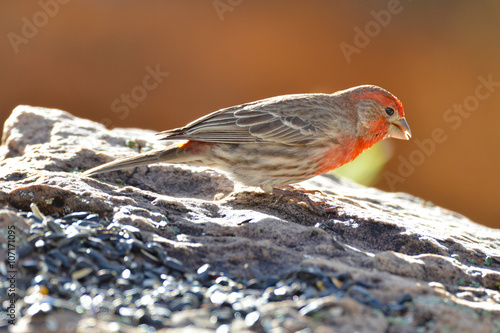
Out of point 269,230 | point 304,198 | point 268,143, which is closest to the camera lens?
point 269,230

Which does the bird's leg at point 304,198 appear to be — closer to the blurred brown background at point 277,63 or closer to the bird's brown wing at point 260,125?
the bird's brown wing at point 260,125

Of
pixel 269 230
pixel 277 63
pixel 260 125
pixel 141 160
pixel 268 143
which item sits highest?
pixel 277 63

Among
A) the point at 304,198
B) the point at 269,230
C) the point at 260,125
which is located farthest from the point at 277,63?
the point at 269,230

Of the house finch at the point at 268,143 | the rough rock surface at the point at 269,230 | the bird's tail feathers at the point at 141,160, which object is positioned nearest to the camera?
the rough rock surface at the point at 269,230

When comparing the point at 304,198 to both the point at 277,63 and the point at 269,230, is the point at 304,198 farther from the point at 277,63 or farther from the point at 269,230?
the point at 277,63

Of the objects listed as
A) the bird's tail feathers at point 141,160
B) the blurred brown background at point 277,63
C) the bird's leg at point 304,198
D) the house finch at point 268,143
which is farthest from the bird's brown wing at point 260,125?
the blurred brown background at point 277,63

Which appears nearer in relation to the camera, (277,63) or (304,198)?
(304,198)

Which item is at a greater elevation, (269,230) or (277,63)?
(277,63)
